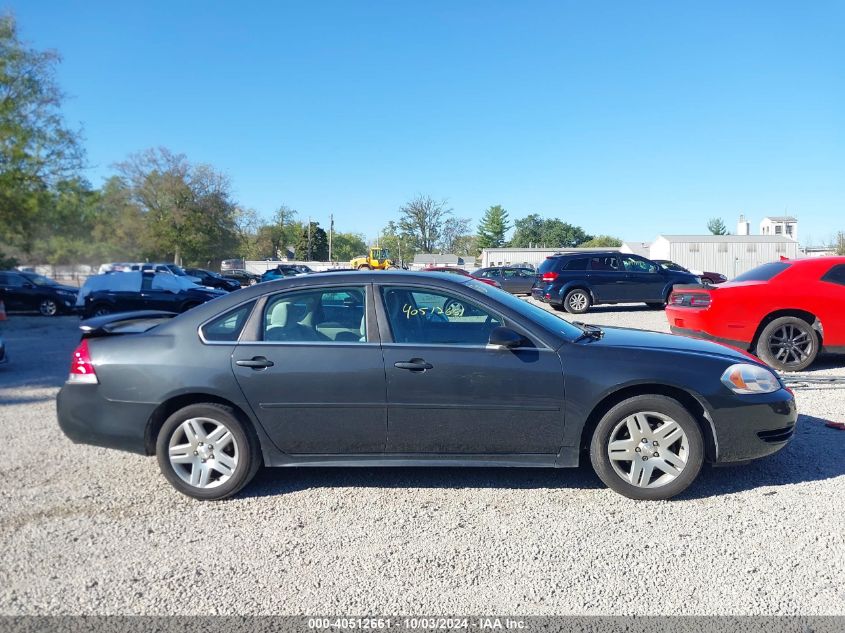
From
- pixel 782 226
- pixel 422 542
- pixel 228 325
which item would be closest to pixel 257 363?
pixel 228 325

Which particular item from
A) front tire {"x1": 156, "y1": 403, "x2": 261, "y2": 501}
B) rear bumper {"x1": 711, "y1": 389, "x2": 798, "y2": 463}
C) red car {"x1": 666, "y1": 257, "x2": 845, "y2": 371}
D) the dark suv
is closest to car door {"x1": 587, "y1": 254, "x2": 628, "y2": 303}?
the dark suv

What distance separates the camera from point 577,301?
58.8 ft

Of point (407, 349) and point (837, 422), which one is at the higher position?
point (407, 349)

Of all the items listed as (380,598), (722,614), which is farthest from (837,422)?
(380,598)

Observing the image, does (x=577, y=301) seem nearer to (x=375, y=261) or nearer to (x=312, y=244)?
(x=375, y=261)

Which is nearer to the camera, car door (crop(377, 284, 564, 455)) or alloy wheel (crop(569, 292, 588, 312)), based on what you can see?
car door (crop(377, 284, 564, 455))

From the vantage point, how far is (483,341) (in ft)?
13.2

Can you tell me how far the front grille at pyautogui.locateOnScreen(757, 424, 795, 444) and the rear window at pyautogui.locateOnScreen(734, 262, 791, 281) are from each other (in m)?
4.59

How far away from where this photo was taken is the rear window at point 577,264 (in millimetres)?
18109

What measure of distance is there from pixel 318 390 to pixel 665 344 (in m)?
2.43

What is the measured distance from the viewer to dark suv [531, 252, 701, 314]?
1788 cm

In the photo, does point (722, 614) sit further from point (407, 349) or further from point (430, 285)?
point (430, 285)

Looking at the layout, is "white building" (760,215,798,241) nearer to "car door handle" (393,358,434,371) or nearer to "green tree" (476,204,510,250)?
"green tree" (476,204,510,250)

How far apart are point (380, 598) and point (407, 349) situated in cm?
157
